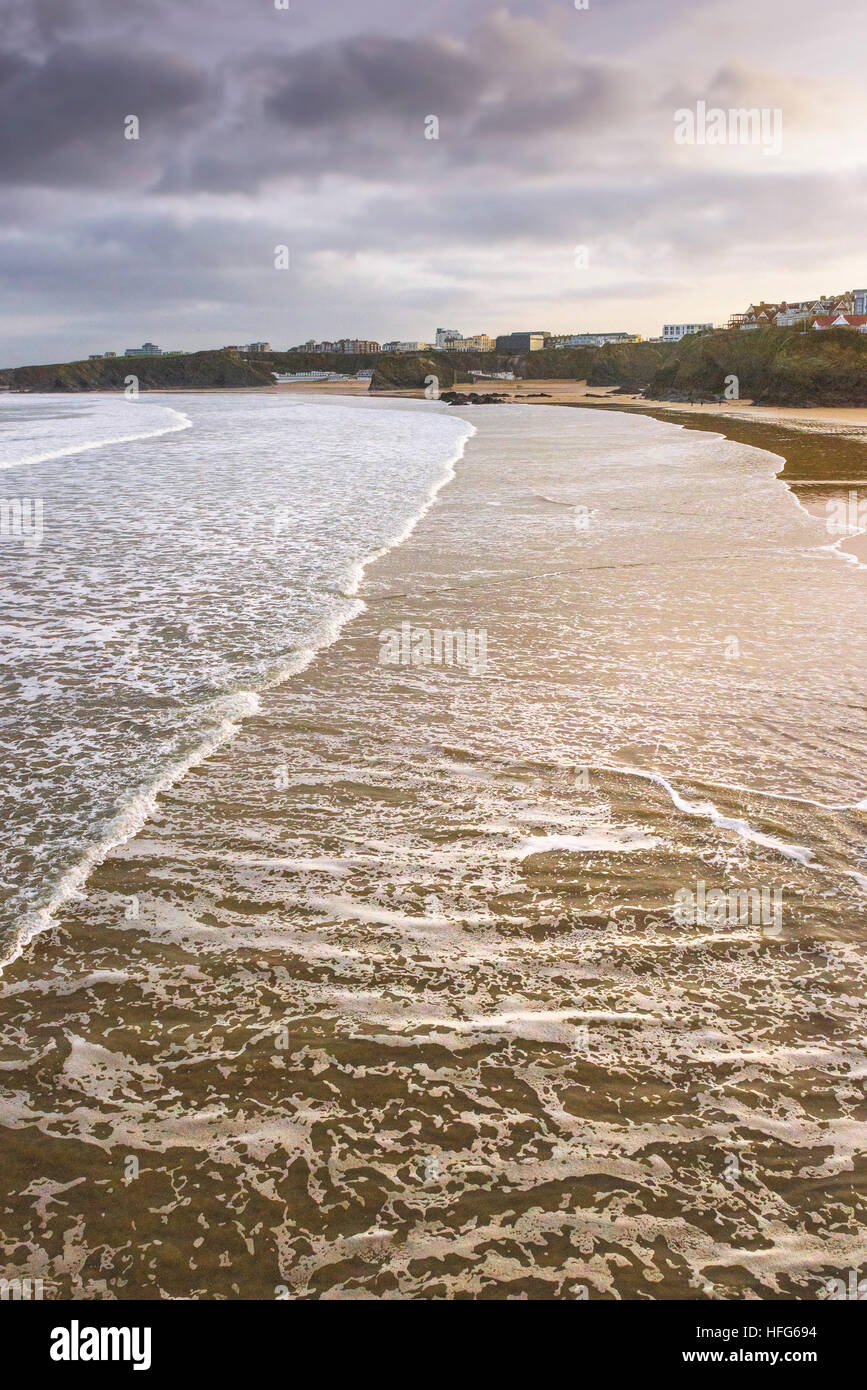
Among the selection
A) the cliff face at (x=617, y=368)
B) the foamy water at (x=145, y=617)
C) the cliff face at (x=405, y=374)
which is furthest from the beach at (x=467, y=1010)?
the cliff face at (x=405, y=374)

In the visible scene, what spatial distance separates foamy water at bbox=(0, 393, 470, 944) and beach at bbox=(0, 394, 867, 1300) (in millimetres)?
315

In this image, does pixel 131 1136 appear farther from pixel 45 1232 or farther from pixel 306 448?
pixel 306 448

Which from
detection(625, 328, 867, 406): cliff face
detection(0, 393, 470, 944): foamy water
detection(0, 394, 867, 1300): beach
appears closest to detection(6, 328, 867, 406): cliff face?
detection(625, 328, 867, 406): cliff face

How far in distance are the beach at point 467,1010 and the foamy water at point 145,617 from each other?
32 cm

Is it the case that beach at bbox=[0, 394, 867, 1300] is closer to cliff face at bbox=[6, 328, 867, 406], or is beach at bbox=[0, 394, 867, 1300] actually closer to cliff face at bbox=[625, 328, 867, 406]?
cliff face at bbox=[625, 328, 867, 406]

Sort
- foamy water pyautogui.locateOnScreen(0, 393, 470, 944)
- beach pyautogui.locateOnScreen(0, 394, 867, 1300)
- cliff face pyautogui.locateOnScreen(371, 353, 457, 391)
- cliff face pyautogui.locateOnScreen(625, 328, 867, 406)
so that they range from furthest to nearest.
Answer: cliff face pyautogui.locateOnScreen(371, 353, 457, 391) → cliff face pyautogui.locateOnScreen(625, 328, 867, 406) → foamy water pyautogui.locateOnScreen(0, 393, 470, 944) → beach pyautogui.locateOnScreen(0, 394, 867, 1300)

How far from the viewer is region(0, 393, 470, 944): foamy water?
450 cm

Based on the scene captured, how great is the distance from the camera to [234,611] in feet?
27.1

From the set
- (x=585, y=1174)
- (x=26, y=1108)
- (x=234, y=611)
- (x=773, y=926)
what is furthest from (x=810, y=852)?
(x=234, y=611)

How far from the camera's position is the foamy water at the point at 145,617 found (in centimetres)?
450

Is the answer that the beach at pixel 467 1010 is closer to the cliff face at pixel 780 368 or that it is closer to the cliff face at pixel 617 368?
the cliff face at pixel 780 368

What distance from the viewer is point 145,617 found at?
26.5ft

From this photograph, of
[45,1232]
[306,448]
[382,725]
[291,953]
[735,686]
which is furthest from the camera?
[306,448]

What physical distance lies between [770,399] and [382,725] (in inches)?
2171
